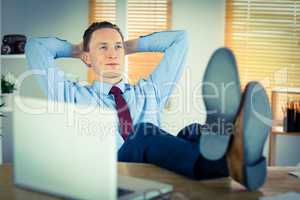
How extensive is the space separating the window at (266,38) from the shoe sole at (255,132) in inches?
64.9

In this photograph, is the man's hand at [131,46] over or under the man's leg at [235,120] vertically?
over

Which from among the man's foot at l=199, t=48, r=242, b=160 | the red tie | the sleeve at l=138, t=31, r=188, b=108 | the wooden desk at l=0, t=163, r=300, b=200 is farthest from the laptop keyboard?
the sleeve at l=138, t=31, r=188, b=108

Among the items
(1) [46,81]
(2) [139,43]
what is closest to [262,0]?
(2) [139,43]

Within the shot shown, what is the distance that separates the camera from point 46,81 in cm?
301

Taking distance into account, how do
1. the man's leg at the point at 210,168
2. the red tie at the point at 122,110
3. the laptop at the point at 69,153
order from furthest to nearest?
the red tie at the point at 122,110, the man's leg at the point at 210,168, the laptop at the point at 69,153

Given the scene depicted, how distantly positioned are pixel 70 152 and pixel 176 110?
1837 millimetres

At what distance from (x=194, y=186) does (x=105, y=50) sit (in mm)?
1681

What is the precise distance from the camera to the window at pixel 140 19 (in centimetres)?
301

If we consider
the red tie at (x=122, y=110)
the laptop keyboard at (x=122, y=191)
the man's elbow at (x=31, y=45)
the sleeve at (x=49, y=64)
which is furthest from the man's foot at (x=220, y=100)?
the man's elbow at (x=31, y=45)

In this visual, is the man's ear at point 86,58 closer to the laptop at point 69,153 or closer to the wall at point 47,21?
the wall at point 47,21

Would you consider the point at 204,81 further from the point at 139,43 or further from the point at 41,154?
the point at 139,43

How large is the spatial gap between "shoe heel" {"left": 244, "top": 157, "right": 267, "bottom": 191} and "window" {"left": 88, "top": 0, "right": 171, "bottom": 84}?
65.1 inches

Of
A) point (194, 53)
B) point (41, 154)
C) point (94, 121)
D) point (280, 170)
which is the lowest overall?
point (280, 170)

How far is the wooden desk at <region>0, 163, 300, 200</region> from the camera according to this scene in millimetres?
1427
